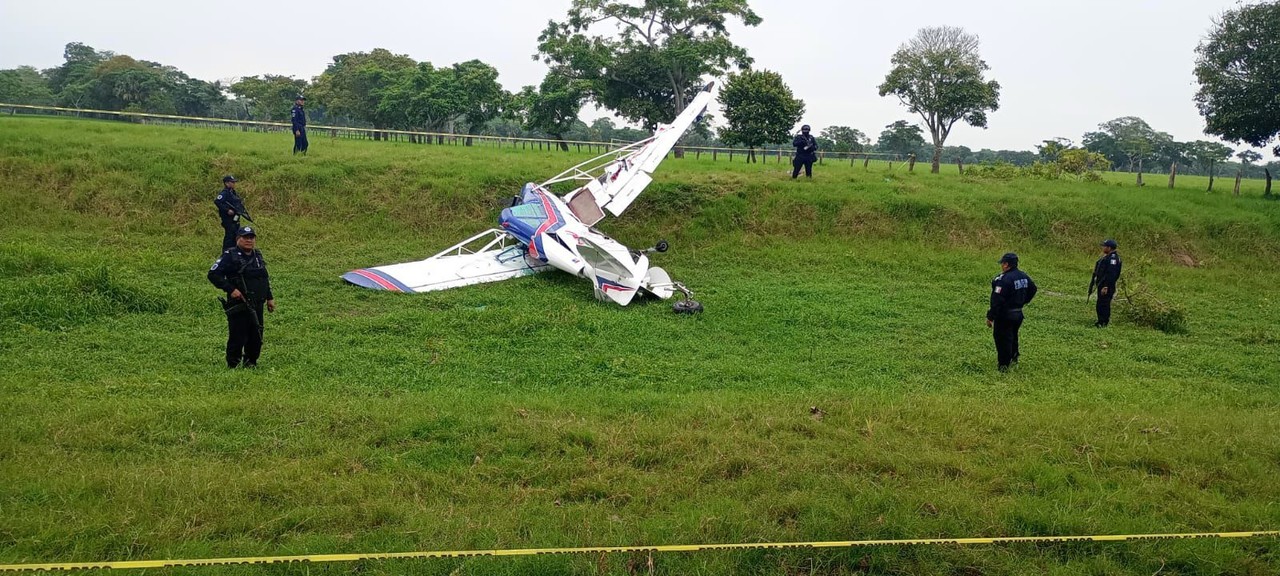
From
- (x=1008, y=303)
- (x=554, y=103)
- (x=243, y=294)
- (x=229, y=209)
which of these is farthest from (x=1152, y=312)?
(x=554, y=103)

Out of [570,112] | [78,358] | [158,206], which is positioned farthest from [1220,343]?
[570,112]

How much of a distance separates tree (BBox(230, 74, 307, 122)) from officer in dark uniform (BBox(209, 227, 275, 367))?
2020 inches

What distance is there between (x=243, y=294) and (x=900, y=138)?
5763 cm

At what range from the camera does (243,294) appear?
8.44 meters

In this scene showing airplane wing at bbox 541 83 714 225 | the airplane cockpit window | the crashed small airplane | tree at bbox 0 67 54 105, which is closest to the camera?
the crashed small airplane

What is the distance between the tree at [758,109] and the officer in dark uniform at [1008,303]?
22.8m

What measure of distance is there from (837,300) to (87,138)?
21982 mm

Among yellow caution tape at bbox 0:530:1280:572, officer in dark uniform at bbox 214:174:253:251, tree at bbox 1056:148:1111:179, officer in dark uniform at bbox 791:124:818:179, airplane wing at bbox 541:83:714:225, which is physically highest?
tree at bbox 1056:148:1111:179

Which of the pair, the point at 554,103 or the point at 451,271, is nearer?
the point at 451,271

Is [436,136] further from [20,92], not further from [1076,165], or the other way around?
[20,92]

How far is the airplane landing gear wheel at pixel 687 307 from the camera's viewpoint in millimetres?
12742

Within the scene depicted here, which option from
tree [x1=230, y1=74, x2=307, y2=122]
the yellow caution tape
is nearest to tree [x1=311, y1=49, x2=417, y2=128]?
tree [x1=230, y1=74, x2=307, y2=122]

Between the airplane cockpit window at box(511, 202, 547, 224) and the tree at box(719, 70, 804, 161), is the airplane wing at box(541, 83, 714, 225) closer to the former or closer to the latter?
the airplane cockpit window at box(511, 202, 547, 224)

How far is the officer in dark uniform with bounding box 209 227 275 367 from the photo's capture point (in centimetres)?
835
